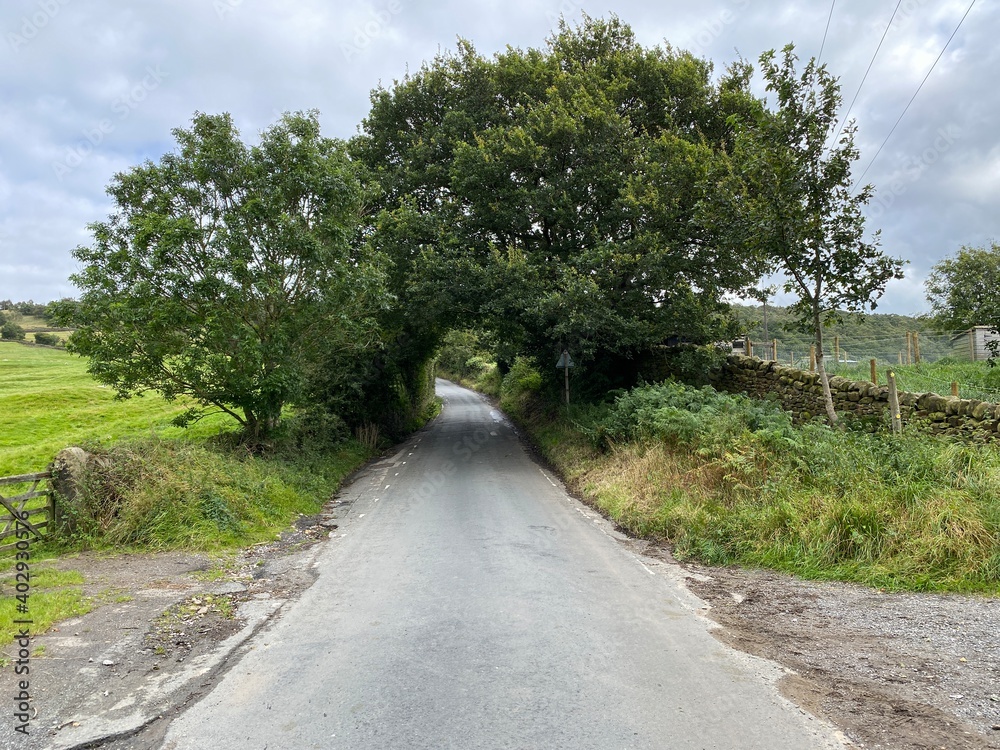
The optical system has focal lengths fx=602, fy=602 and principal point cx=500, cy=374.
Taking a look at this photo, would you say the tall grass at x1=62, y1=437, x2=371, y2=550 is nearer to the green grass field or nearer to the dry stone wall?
the green grass field

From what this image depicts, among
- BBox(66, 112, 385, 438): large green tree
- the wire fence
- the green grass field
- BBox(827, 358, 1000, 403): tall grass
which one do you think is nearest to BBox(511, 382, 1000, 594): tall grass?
the wire fence

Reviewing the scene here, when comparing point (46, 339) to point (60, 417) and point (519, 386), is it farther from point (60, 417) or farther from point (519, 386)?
point (519, 386)

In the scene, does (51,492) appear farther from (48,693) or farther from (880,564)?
(880,564)

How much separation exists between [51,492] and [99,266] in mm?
5202

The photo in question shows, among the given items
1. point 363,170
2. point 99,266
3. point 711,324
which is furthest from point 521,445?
point 99,266

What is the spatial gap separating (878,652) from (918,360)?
18.2 metres

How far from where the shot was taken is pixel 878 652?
16.6ft

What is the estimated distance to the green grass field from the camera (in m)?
17.9

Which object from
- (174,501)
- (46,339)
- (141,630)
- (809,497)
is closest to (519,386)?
(174,501)

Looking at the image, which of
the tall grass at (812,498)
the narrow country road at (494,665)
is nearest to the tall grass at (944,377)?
the tall grass at (812,498)

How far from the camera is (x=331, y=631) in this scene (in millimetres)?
5750

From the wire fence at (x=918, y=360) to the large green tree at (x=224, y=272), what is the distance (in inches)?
479

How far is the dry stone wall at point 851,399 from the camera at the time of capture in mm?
8852

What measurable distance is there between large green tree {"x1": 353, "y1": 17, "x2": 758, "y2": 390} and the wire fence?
3.87 m
